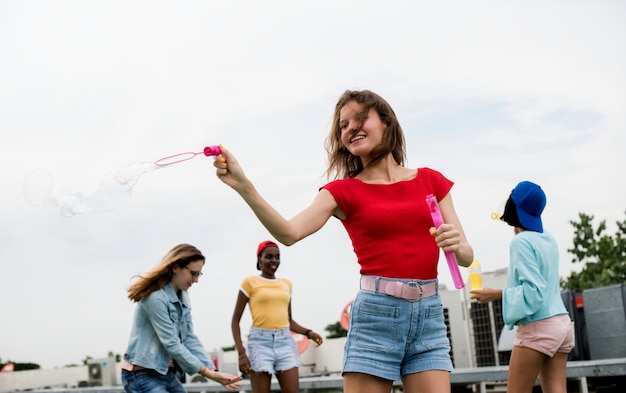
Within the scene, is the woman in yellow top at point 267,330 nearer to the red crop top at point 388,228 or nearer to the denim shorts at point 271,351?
the denim shorts at point 271,351

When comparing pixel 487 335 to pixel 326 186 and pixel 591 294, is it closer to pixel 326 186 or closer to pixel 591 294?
pixel 591 294

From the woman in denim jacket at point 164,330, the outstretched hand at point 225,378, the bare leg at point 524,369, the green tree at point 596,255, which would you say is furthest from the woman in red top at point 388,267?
the green tree at point 596,255

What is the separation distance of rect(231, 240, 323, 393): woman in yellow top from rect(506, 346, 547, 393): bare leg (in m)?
3.12

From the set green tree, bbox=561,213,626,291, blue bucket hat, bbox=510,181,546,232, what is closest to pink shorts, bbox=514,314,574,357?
blue bucket hat, bbox=510,181,546,232

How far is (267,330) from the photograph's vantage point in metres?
7.11

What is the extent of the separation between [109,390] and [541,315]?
8.58 meters

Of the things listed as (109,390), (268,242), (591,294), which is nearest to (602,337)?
(591,294)

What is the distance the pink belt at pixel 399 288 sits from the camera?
291 cm

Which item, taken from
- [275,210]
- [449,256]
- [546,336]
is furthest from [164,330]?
[449,256]

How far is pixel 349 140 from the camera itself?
10.2 ft

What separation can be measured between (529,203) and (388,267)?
70.2 inches

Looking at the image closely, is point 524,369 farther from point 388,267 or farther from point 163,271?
point 163,271

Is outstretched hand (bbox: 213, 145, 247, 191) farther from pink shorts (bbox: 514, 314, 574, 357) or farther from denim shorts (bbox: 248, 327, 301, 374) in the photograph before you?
denim shorts (bbox: 248, 327, 301, 374)

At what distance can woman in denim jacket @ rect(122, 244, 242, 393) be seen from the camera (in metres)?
5.19
